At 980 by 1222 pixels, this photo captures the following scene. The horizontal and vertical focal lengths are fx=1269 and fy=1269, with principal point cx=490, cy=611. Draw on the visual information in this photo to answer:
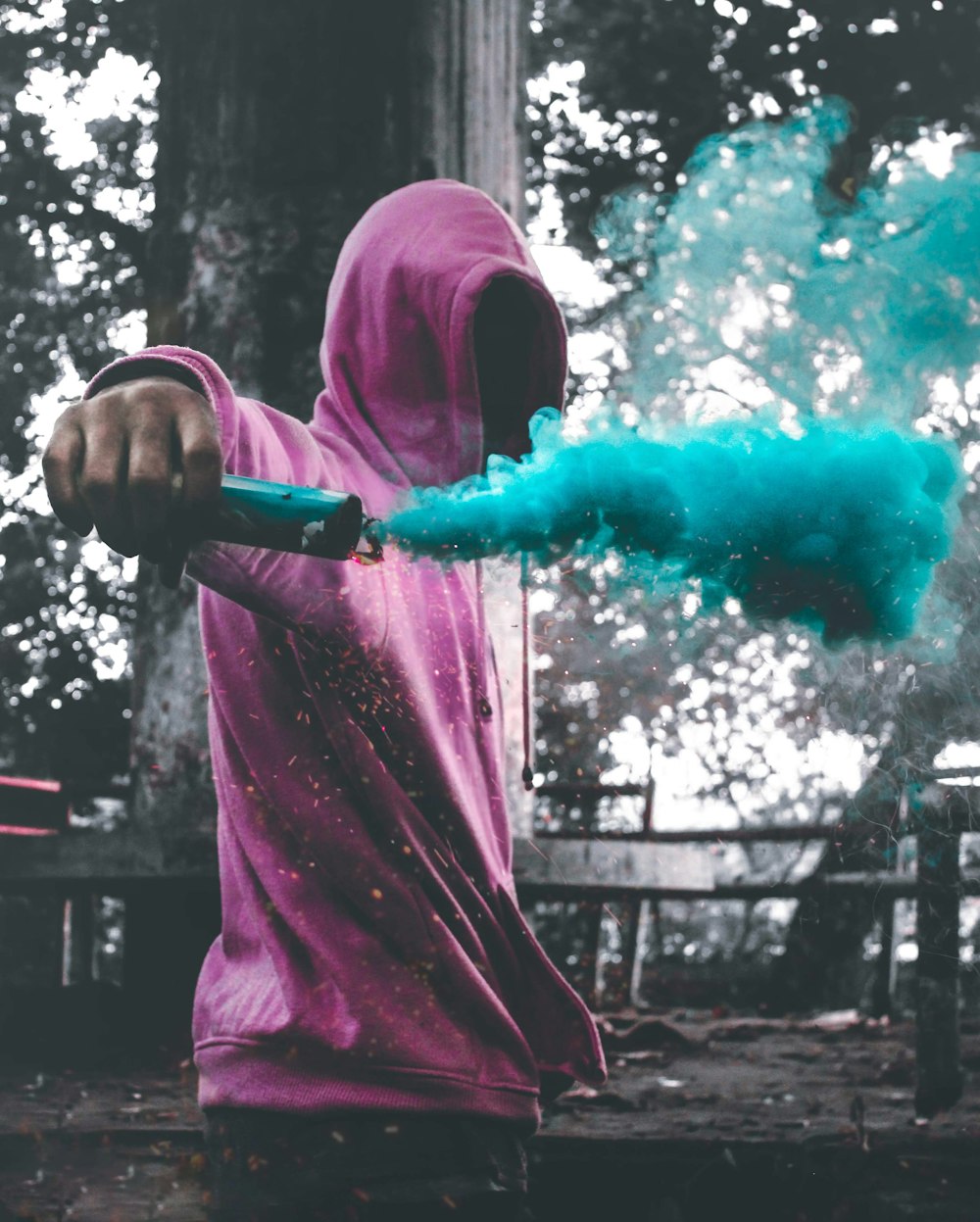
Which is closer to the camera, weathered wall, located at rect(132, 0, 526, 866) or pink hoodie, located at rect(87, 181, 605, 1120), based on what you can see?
pink hoodie, located at rect(87, 181, 605, 1120)

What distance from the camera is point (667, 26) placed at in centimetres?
682

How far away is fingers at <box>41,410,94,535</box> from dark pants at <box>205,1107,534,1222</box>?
2.98 ft

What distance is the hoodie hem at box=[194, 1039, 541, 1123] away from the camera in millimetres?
1823

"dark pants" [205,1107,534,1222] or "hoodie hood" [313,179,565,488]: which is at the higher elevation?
"hoodie hood" [313,179,565,488]

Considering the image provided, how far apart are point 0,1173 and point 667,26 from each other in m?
6.19

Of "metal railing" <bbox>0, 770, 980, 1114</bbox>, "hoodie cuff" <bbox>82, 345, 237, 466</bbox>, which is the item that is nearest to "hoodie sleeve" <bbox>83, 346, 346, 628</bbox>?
"hoodie cuff" <bbox>82, 345, 237, 466</bbox>

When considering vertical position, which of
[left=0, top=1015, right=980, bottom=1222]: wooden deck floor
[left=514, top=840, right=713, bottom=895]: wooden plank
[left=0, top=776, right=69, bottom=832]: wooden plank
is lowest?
[left=0, top=1015, right=980, bottom=1222]: wooden deck floor

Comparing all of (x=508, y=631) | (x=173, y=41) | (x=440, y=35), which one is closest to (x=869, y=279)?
(x=508, y=631)

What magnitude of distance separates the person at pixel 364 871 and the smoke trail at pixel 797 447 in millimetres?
203

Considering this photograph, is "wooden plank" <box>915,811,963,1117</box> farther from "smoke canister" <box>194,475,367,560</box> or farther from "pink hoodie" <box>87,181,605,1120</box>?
"smoke canister" <box>194,475,367,560</box>

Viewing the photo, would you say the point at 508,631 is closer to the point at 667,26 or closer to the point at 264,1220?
the point at 264,1220

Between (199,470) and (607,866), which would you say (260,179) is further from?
(199,470)

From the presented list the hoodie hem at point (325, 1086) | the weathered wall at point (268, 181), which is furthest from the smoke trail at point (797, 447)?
the weathered wall at point (268, 181)

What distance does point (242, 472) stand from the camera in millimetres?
1745
